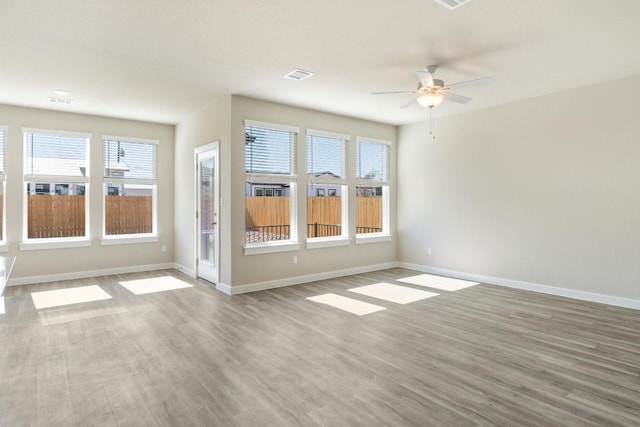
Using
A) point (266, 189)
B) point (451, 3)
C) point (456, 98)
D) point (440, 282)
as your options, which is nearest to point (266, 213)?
point (266, 189)

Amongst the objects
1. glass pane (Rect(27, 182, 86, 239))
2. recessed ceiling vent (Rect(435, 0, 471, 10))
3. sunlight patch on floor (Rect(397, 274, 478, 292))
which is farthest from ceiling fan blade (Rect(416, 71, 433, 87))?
glass pane (Rect(27, 182, 86, 239))

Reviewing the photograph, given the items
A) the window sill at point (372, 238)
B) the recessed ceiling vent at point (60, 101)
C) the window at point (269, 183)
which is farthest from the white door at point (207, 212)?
the window sill at point (372, 238)

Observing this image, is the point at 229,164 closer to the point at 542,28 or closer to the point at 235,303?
the point at 235,303

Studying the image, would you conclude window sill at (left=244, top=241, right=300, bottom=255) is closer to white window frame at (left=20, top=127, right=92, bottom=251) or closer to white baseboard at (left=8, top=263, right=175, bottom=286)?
white baseboard at (left=8, top=263, right=175, bottom=286)

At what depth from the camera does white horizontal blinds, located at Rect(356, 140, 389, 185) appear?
6.95 meters

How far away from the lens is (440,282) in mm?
6043

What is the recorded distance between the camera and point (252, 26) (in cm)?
321

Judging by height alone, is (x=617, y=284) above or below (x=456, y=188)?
below

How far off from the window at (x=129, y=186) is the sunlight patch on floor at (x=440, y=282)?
4.76 meters

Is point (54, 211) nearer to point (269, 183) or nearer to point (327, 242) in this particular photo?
point (269, 183)

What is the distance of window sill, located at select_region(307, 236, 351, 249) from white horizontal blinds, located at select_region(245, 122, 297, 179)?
115 cm

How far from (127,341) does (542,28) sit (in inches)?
183

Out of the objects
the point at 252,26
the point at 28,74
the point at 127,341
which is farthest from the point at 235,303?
the point at 28,74

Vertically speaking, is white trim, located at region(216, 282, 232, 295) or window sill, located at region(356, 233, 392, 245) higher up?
window sill, located at region(356, 233, 392, 245)
